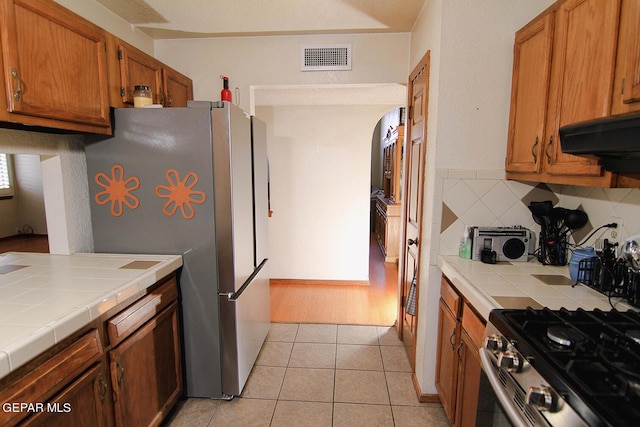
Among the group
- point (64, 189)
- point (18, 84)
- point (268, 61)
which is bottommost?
point (64, 189)

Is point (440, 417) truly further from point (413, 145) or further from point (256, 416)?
point (413, 145)

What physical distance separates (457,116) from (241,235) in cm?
142

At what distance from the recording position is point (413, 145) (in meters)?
2.51

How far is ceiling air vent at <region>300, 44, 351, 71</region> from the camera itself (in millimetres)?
2578

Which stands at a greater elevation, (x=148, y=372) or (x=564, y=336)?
(x=564, y=336)

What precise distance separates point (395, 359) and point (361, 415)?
65 centimetres

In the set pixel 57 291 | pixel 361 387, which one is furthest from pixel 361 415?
pixel 57 291

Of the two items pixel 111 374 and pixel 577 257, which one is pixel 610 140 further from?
pixel 111 374

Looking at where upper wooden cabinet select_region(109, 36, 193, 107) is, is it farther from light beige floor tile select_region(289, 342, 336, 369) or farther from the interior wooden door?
light beige floor tile select_region(289, 342, 336, 369)

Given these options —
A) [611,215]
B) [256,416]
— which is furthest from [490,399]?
[256,416]

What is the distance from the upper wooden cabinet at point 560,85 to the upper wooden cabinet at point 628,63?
0.02 meters

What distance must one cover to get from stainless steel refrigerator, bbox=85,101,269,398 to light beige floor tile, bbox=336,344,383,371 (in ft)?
2.66

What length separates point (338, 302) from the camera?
3.66 meters

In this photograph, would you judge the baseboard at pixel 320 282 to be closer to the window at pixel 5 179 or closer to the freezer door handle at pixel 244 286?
the freezer door handle at pixel 244 286
